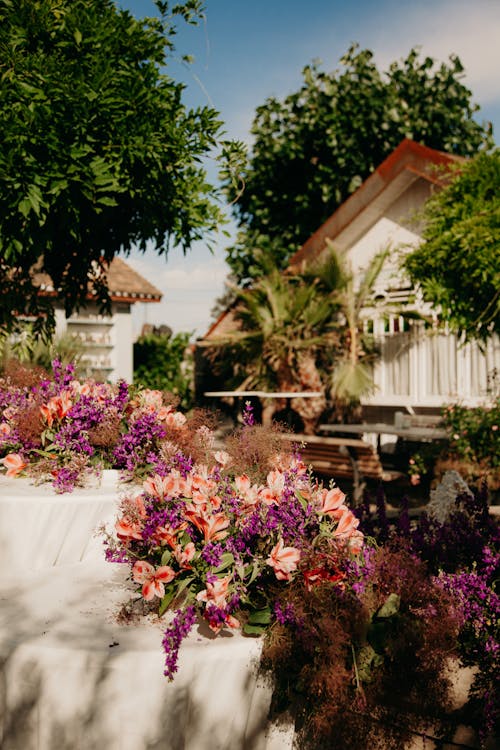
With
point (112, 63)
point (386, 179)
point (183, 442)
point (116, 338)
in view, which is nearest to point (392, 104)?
point (386, 179)

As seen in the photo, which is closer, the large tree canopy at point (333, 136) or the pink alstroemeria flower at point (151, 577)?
the pink alstroemeria flower at point (151, 577)

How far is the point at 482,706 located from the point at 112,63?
5540mm

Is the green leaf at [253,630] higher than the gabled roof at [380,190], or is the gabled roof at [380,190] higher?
the gabled roof at [380,190]

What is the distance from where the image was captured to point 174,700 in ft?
7.92

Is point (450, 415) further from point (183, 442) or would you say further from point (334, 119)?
point (334, 119)

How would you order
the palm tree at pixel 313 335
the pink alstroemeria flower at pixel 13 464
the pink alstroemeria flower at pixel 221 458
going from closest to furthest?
the pink alstroemeria flower at pixel 221 458
the pink alstroemeria flower at pixel 13 464
the palm tree at pixel 313 335

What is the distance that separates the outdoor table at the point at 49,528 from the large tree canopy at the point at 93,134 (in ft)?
7.68

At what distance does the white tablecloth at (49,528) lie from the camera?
3641mm

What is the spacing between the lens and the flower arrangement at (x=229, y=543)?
2.59 meters

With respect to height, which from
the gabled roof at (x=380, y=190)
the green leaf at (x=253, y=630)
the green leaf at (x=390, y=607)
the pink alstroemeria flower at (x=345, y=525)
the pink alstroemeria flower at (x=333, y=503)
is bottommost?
the green leaf at (x=253, y=630)

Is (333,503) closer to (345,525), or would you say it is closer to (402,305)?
(345,525)

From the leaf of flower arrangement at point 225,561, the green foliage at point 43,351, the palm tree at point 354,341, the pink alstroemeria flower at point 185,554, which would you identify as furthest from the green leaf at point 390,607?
the palm tree at point 354,341

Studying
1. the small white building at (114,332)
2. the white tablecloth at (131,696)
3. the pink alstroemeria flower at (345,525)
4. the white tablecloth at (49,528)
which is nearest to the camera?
the white tablecloth at (131,696)

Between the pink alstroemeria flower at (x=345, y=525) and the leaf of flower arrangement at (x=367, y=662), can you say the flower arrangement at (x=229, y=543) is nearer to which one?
the pink alstroemeria flower at (x=345, y=525)
